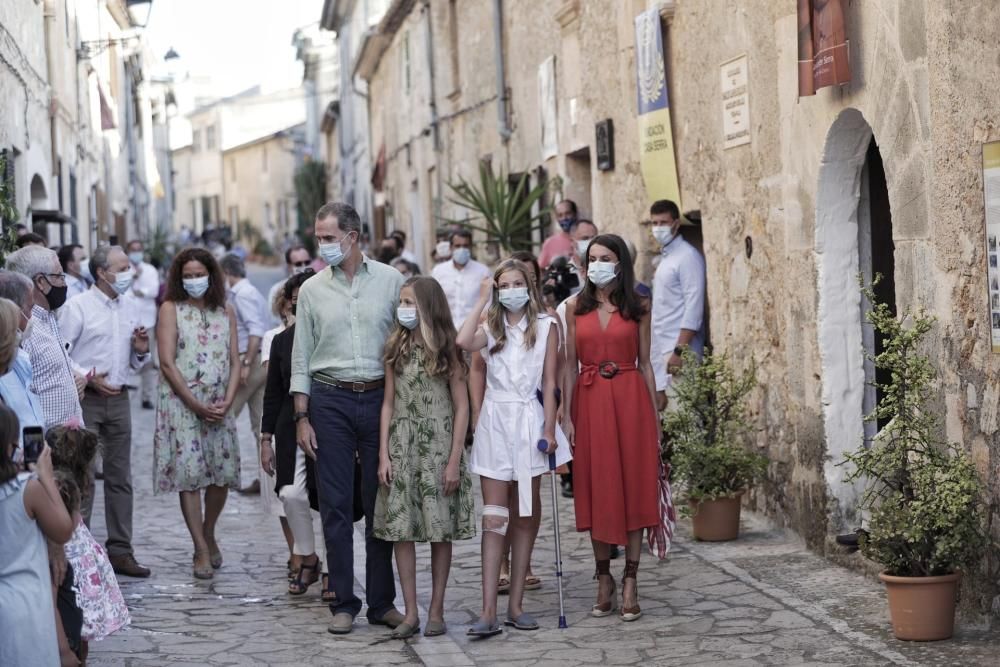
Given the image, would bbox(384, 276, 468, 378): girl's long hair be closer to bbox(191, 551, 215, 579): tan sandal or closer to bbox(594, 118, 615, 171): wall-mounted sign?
bbox(191, 551, 215, 579): tan sandal

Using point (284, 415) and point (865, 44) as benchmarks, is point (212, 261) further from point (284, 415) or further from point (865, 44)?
point (865, 44)

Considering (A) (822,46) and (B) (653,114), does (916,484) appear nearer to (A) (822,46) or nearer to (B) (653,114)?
(A) (822,46)

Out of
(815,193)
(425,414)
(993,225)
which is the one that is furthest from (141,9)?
(993,225)

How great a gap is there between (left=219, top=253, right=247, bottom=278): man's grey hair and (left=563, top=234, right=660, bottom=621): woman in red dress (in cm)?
428

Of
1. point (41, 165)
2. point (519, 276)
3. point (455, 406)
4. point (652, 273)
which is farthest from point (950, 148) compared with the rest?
point (41, 165)

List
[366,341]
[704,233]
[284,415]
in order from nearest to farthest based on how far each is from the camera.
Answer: [366,341], [284,415], [704,233]

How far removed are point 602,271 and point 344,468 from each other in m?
1.51

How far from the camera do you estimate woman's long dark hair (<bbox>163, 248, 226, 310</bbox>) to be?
8508mm

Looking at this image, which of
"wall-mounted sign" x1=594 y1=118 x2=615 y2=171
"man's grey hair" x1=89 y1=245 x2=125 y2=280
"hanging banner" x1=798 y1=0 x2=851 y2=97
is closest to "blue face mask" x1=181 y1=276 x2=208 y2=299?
"man's grey hair" x1=89 y1=245 x2=125 y2=280

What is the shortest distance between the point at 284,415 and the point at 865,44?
3326mm

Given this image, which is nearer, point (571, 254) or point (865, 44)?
point (865, 44)

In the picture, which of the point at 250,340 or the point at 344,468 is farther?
the point at 250,340

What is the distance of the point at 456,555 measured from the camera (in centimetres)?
879

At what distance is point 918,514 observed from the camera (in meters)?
6.16
